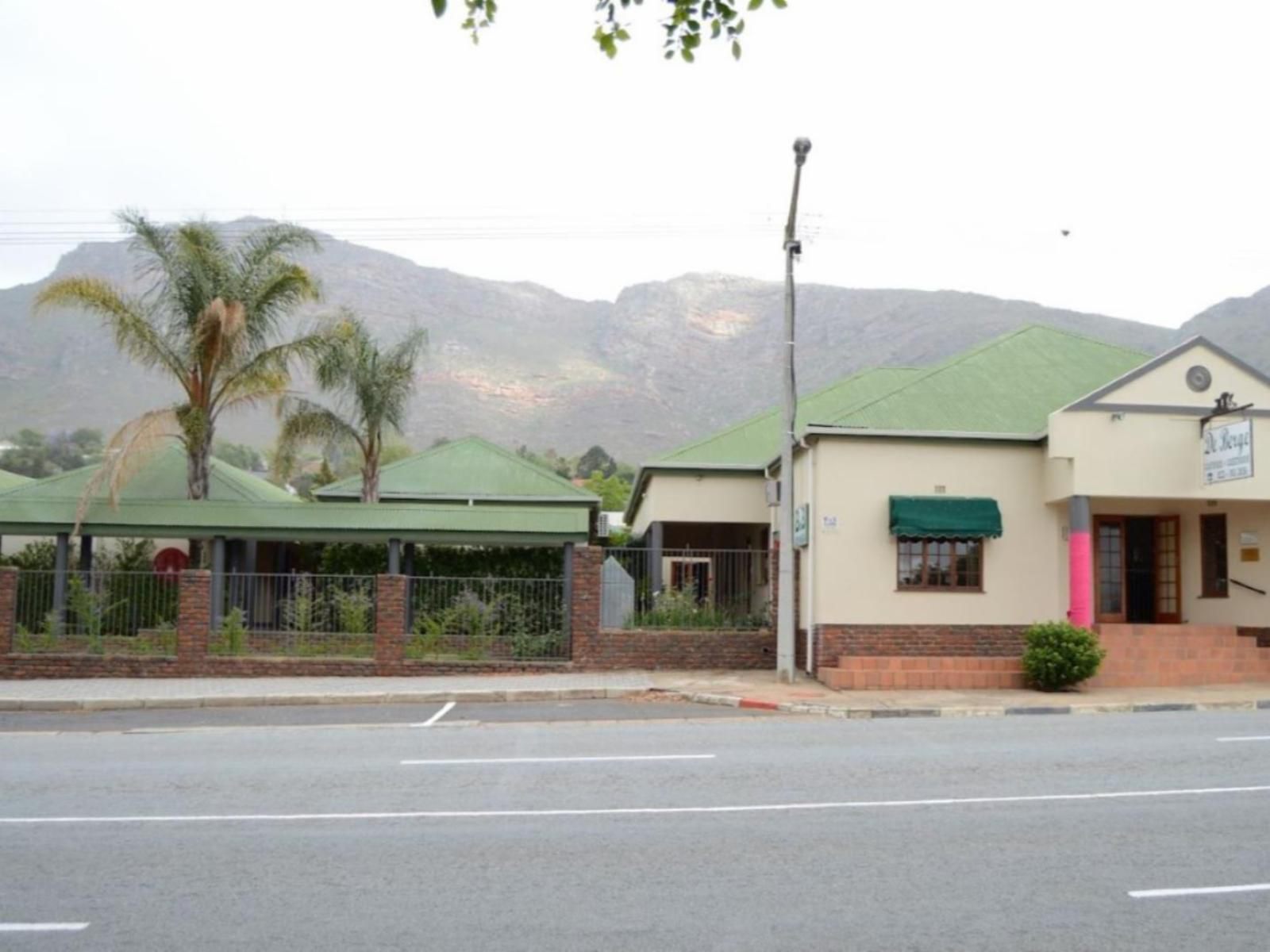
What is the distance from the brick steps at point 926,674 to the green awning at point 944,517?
202 cm

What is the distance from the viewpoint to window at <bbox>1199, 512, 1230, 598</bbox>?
21.5 metres

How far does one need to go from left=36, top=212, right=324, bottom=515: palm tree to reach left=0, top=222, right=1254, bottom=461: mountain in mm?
75518

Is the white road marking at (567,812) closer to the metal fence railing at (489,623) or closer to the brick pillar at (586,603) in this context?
the brick pillar at (586,603)

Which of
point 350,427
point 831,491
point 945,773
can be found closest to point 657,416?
point 350,427

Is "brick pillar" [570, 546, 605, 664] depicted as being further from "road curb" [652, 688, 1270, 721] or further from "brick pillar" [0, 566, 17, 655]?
"brick pillar" [0, 566, 17, 655]

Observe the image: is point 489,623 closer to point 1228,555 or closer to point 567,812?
point 1228,555

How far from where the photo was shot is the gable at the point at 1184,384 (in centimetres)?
1995

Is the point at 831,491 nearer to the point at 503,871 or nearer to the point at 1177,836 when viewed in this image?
the point at 1177,836

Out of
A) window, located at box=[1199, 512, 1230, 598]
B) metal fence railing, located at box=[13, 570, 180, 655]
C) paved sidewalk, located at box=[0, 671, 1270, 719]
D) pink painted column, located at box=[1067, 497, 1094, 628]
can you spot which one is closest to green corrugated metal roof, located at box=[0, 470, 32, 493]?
metal fence railing, located at box=[13, 570, 180, 655]

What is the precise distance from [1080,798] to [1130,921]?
10.8 ft

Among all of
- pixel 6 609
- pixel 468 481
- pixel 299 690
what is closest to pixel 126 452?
pixel 6 609

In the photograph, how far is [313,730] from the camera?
15.2m

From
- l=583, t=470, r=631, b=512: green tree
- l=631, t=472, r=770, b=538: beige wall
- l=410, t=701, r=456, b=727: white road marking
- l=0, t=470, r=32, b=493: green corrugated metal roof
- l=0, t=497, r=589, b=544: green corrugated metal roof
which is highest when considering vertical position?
l=583, t=470, r=631, b=512: green tree

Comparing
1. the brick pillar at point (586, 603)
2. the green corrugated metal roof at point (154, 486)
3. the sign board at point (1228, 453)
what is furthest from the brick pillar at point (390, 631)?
the sign board at point (1228, 453)
